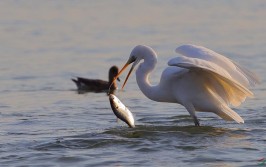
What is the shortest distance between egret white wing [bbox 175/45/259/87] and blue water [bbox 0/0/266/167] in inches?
25.2

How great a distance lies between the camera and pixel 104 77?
56.5ft

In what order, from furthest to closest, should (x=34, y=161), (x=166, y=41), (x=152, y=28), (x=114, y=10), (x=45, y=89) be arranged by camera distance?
(x=114, y=10) < (x=152, y=28) < (x=166, y=41) < (x=45, y=89) < (x=34, y=161)

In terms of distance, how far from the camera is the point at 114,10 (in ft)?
74.2

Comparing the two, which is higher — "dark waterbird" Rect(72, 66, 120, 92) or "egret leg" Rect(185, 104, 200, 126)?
"egret leg" Rect(185, 104, 200, 126)

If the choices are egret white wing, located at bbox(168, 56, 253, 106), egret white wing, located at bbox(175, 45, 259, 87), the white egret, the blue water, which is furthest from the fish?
egret white wing, located at bbox(175, 45, 259, 87)

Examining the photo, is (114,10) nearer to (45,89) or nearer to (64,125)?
(45,89)

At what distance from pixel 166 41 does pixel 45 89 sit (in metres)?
4.47

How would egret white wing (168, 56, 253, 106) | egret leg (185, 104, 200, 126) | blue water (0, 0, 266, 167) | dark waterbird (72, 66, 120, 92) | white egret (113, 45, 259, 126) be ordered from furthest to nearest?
dark waterbird (72, 66, 120, 92)
egret leg (185, 104, 200, 126)
white egret (113, 45, 259, 126)
egret white wing (168, 56, 253, 106)
blue water (0, 0, 266, 167)

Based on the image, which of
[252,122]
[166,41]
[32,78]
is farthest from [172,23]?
[252,122]

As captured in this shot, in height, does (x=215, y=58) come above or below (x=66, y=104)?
above

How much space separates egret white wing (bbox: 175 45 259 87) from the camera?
452 inches

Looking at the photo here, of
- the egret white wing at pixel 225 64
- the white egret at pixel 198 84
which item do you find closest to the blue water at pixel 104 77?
the white egret at pixel 198 84

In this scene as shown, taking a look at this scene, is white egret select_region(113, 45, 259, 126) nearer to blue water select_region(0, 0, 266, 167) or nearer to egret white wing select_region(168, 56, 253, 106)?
egret white wing select_region(168, 56, 253, 106)

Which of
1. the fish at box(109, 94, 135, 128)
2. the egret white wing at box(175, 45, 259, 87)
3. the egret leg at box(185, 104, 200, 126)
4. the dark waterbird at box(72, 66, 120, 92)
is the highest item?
the egret white wing at box(175, 45, 259, 87)
